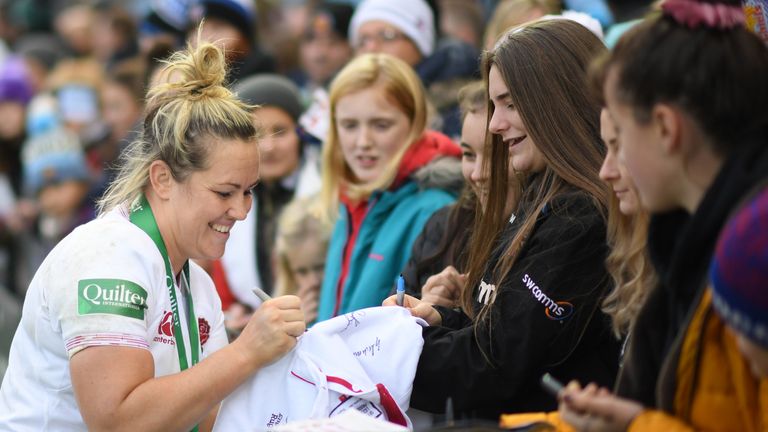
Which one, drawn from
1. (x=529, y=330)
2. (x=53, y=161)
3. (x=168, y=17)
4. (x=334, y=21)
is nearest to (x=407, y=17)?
(x=334, y=21)

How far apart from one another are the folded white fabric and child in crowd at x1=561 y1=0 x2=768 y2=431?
90 centimetres

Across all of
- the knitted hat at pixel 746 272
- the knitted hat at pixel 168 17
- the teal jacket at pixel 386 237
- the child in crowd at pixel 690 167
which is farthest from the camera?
the knitted hat at pixel 168 17

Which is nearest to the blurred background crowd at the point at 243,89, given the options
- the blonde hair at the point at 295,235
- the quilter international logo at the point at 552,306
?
the blonde hair at the point at 295,235

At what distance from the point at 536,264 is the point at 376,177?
216cm

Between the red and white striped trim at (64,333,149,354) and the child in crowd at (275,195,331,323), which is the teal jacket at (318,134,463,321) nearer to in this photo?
the child in crowd at (275,195,331,323)

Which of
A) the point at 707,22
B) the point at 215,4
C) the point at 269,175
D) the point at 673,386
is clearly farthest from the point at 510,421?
the point at 215,4

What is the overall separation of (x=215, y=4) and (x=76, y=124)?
2.85m

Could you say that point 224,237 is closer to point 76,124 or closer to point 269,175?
point 269,175

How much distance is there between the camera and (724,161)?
231 cm

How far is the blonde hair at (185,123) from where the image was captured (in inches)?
136

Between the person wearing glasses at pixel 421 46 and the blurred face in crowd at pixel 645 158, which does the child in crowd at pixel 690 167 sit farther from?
the person wearing glasses at pixel 421 46

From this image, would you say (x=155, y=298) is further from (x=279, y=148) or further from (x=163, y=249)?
(x=279, y=148)

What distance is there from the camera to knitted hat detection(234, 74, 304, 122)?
250 inches

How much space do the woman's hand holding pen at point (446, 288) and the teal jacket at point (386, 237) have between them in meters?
1.03
